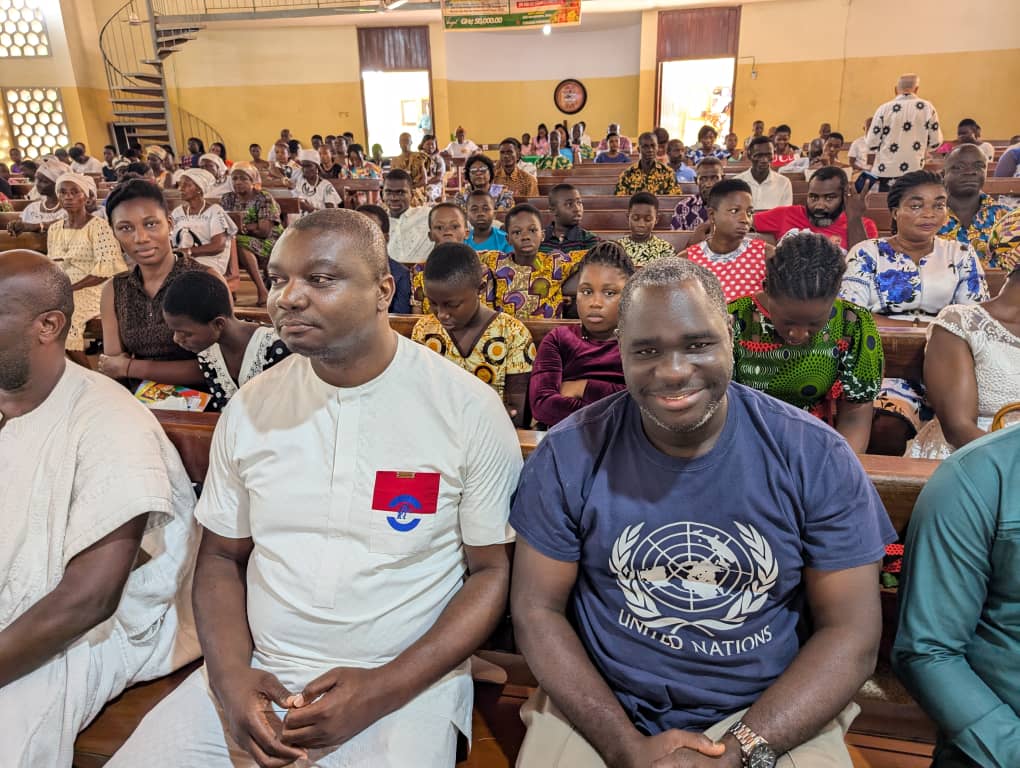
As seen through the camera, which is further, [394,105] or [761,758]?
[394,105]

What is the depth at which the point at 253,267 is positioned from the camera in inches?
213

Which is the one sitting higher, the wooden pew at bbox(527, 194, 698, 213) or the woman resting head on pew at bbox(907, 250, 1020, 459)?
the wooden pew at bbox(527, 194, 698, 213)

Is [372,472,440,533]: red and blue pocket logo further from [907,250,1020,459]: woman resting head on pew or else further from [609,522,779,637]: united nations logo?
[907,250,1020,459]: woman resting head on pew

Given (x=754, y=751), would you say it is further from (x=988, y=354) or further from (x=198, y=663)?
(x=988, y=354)

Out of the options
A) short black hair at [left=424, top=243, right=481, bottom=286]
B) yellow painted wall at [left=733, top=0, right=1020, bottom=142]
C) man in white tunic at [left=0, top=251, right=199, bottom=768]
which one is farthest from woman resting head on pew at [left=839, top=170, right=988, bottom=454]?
yellow painted wall at [left=733, top=0, right=1020, bottom=142]

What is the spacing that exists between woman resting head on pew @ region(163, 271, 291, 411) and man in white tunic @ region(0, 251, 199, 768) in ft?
2.13

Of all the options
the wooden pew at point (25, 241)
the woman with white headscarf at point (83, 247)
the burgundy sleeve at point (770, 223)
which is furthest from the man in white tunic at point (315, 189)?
the burgundy sleeve at point (770, 223)

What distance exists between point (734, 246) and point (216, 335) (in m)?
2.47

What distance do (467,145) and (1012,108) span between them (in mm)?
10013

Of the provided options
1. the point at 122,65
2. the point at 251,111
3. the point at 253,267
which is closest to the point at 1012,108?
the point at 253,267

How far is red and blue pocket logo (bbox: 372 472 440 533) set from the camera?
4.26 ft

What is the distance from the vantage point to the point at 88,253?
14.5ft

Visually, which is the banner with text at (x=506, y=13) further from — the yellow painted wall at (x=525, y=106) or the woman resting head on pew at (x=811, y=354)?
the woman resting head on pew at (x=811, y=354)

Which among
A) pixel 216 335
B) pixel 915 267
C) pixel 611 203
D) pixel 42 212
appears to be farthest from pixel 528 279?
pixel 42 212
